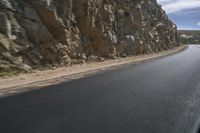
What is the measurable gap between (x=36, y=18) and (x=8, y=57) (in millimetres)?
5701

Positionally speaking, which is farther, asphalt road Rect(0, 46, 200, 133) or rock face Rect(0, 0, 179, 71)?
rock face Rect(0, 0, 179, 71)

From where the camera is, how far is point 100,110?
10.7m

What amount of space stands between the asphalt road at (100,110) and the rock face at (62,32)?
26.7 ft

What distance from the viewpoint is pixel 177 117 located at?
33.6 ft

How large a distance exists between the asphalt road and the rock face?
813 cm

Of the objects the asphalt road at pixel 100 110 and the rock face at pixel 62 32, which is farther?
the rock face at pixel 62 32

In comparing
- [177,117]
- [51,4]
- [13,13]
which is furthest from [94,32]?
[177,117]

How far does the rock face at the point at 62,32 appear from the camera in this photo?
75.4 feet

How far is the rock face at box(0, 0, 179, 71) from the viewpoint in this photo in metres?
23.0

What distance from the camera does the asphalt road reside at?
853 centimetres

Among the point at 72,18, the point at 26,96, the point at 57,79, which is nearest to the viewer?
the point at 26,96

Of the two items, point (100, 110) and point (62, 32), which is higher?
point (62, 32)

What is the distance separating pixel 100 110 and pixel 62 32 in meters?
18.7

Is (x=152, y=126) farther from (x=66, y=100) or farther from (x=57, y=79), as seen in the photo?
(x=57, y=79)
